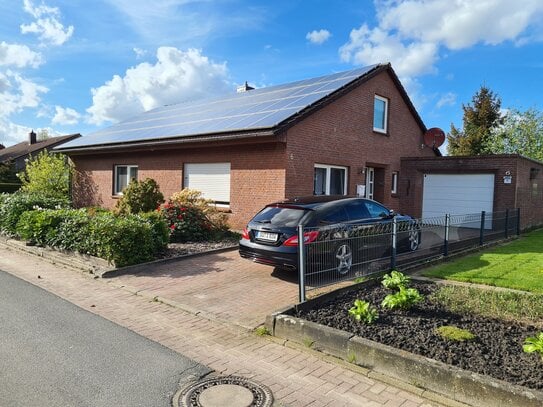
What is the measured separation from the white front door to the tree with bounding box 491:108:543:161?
739 inches

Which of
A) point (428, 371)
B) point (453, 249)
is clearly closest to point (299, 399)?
point (428, 371)

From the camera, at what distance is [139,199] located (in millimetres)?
12281

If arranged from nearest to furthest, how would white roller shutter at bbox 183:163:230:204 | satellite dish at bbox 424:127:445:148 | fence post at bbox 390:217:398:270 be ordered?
fence post at bbox 390:217:398:270, white roller shutter at bbox 183:163:230:204, satellite dish at bbox 424:127:445:148

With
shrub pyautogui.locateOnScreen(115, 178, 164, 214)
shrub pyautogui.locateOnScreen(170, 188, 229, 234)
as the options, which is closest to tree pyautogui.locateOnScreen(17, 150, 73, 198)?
shrub pyautogui.locateOnScreen(115, 178, 164, 214)

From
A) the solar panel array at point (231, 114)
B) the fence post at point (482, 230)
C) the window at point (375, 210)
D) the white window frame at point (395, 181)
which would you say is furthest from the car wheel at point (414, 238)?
the white window frame at point (395, 181)

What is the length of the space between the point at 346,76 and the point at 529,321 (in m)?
11.9

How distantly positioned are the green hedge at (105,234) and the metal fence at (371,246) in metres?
3.88

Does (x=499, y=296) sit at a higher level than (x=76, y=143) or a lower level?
lower

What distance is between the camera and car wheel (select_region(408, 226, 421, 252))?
27.1ft

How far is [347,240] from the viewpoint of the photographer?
21.8 ft

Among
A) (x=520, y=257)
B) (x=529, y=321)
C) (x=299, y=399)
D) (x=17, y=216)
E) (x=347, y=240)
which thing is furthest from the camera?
(x=17, y=216)

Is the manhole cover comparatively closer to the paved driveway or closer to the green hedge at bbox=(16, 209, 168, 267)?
the paved driveway

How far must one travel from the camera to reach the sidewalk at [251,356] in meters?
3.62

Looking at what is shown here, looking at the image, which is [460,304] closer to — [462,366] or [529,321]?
[529,321]
